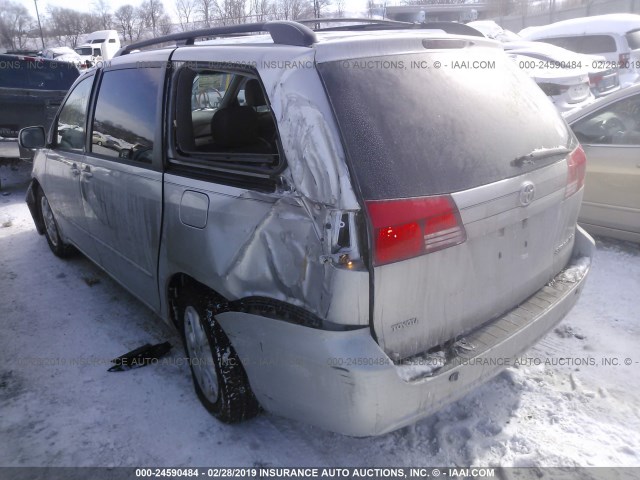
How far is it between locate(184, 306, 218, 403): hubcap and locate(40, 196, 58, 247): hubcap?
278 centimetres

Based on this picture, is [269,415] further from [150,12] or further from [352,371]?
[150,12]

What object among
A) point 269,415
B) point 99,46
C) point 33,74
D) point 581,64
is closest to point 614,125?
point 269,415

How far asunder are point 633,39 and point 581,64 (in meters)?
3.66

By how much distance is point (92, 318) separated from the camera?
379 centimetres

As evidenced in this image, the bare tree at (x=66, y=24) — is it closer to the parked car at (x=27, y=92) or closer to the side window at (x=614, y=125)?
the parked car at (x=27, y=92)

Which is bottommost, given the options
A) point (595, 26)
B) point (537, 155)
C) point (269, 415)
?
point (269, 415)

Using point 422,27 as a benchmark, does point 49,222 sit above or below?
below

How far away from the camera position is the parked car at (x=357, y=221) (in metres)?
1.86

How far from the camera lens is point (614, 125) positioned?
14.9 feet

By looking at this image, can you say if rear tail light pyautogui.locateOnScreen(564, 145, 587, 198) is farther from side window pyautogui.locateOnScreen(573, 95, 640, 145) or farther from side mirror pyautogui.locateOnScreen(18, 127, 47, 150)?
side mirror pyautogui.locateOnScreen(18, 127, 47, 150)

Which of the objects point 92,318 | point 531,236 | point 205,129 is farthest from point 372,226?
point 92,318

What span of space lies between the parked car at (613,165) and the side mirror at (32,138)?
4.79 m

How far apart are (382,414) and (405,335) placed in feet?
1.00

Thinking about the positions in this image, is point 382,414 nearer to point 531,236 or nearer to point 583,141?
point 531,236
